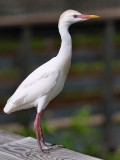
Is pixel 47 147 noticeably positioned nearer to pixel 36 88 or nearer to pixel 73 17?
pixel 36 88

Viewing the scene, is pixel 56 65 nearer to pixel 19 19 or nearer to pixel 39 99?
pixel 39 99

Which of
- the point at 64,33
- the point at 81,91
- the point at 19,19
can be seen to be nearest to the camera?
the point at 64,33

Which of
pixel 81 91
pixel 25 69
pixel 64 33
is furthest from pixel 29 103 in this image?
pixel 81 91

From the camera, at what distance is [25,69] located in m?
6.35

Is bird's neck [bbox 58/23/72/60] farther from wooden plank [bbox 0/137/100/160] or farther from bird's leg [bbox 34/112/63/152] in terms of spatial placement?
wooden plank [bbox 0/137/100/160]

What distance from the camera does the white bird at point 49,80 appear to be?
89.4 inches

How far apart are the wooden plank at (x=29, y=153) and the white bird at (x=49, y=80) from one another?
4cm

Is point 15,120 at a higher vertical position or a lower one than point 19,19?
lower

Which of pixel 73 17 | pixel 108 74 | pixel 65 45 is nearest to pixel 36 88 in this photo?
pixel 65 45

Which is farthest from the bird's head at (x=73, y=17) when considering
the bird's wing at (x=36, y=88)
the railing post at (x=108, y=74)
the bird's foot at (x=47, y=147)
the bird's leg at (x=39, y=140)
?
the railing post at (x=108, y=74)

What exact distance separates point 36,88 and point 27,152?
262 mm

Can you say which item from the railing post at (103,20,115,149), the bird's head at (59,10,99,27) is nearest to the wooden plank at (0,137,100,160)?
the bird's head at (59,10,99,27)

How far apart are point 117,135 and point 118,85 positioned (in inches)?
24.1

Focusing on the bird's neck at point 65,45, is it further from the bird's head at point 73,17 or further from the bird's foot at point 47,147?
the bird's foot at point 47,147
